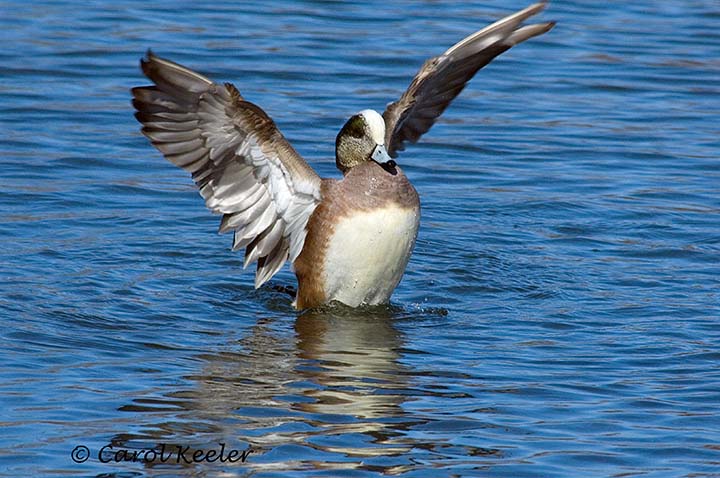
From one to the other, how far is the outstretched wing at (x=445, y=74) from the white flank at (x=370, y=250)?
942mm

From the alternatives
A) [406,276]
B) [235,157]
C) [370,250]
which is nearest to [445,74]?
[406,276]

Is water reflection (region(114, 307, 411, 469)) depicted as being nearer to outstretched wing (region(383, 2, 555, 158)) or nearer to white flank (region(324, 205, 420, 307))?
white flank (region(324, 205, 420, 307))

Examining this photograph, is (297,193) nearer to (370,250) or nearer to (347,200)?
(347,200)

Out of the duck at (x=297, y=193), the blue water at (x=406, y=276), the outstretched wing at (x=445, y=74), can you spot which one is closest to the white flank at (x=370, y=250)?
the duck at (x=297, y=193)

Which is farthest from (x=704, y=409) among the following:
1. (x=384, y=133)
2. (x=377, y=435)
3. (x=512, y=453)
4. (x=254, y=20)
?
(x=254, y=20)

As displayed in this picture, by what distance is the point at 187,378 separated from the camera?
668 cm

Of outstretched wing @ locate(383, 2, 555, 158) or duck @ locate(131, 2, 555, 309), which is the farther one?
outstretched wing @ locate(383, 2, 555, 158)

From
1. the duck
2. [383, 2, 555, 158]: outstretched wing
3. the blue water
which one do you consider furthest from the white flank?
[383, 2, 555, 158]: outstretched wing

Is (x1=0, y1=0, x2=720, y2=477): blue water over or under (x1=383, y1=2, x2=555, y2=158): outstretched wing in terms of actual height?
under

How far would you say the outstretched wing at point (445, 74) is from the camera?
8.48 meters

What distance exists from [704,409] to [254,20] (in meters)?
9.72

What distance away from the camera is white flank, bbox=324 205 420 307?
771cm

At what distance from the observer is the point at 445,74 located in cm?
874

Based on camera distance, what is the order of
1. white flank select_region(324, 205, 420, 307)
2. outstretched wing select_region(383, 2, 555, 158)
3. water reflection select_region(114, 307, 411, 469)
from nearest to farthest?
water reflection select_region(114, 307, 411, 469)
white flank select_region(324, 205, 420, 307)
outstretched wing select_region(383, 2, 555, 158)
